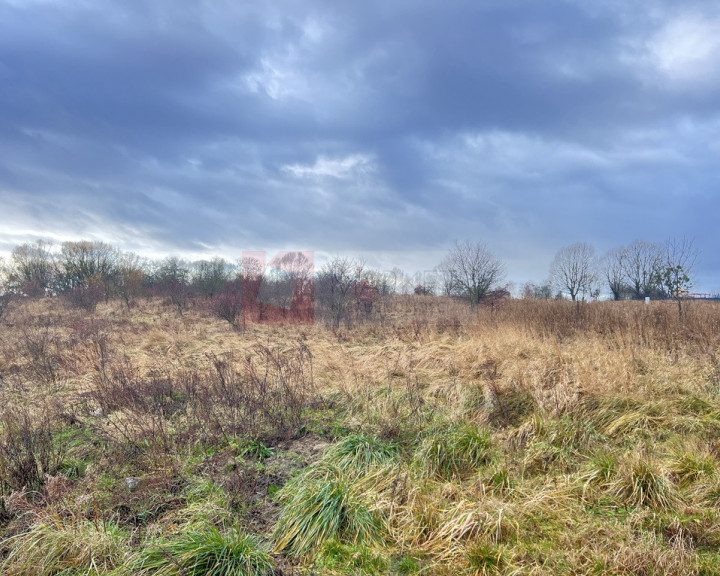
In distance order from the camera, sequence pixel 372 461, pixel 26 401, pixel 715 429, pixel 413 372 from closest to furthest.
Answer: pixel 372 461 < pixel 715 429 < pixel 26 401 < pixel 413 372

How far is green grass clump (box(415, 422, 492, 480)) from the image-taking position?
3762 mm

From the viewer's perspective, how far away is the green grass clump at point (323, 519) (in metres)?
2.83

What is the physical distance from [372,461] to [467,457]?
3.10ft

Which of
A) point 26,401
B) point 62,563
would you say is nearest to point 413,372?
point 62,563

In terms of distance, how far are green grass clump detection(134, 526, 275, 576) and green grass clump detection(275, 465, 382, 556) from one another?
0.27 m

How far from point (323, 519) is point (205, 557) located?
83 centimetres

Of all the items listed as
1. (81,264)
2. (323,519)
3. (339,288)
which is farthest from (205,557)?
(81,264)

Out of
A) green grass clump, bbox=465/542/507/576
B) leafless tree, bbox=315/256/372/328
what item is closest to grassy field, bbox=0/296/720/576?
green grass clump, bbox=465/542/507/576

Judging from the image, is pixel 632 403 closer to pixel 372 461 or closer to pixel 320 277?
pixel 372 461

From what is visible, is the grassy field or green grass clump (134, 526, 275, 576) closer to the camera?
green grass clump (134, 526, 275, 576)

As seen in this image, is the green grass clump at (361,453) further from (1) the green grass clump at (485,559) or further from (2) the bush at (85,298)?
(2) the bush at (85,298)

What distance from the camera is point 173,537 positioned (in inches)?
110

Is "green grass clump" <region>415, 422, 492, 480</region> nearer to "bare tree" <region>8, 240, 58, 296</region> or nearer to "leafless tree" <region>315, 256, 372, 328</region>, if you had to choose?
"leafless tree" <region>315, 256, 372, 328</region>

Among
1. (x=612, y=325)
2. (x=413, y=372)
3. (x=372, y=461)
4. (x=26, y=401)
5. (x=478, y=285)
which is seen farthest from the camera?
(x=478, y=285)
